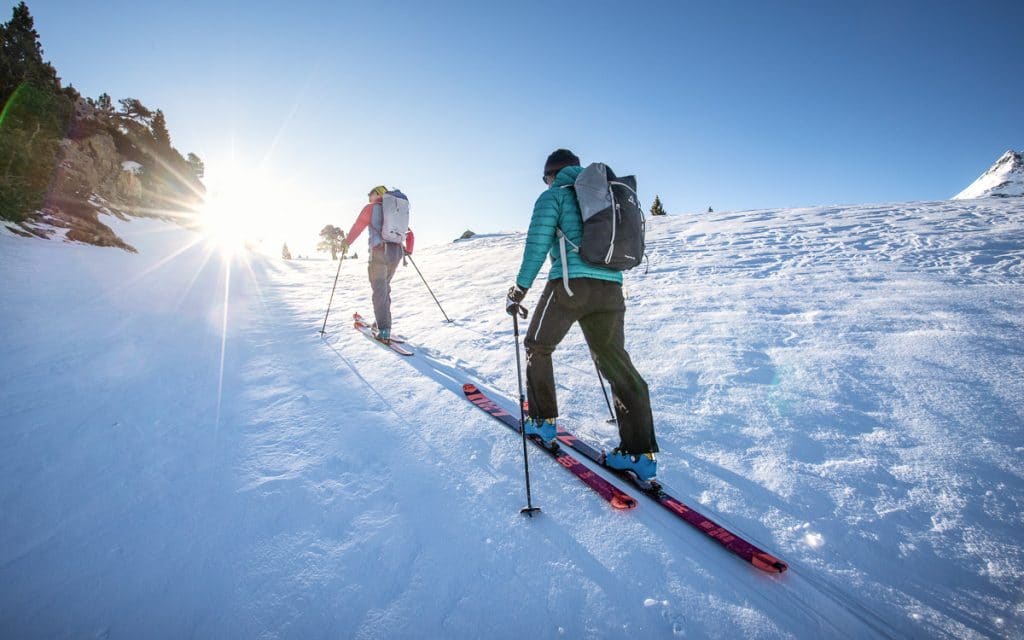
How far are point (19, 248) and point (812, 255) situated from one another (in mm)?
18358

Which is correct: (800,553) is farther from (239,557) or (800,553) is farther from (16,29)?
(16,29)

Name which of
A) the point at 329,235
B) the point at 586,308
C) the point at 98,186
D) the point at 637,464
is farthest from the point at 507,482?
the point at 329,235

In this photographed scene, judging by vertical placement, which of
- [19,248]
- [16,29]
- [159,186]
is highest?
[16,29]

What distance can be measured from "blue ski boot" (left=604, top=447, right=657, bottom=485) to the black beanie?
2.34 metres

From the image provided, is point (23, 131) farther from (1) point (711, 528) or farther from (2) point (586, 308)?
(1) point (711, 528)

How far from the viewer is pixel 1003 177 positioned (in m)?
153

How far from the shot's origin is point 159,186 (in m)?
26.2

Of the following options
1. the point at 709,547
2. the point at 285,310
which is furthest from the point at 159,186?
the point at 709,547

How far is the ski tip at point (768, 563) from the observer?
1.93 metres

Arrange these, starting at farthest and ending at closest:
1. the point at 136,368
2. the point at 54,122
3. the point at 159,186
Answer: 1. the point at 159,186
2. the point at 54,122
3. the point at 136,368

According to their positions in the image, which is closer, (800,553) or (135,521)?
(800,553)

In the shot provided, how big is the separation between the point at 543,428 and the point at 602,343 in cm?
95

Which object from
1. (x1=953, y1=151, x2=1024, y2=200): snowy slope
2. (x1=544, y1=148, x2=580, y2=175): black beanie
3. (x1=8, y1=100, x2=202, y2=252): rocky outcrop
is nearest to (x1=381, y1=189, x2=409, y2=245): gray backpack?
(x1=544, y1=148, x2=580, y2=175): black beanie

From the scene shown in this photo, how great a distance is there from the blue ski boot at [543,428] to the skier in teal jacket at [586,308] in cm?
50
